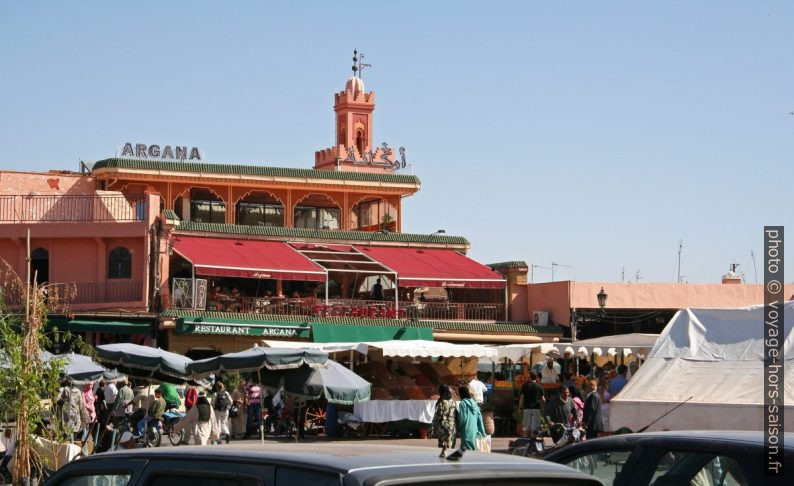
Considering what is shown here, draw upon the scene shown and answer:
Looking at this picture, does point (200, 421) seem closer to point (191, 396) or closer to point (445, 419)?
point (445, 419)

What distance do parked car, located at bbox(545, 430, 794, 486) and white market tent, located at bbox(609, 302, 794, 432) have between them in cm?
675

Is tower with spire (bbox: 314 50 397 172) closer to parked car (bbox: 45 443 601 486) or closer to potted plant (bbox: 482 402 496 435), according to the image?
potted plant (bbox: 482 402 496 435)

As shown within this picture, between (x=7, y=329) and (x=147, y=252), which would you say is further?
(x=147, y=252)

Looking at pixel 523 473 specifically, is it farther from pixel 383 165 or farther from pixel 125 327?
pixel 383 165

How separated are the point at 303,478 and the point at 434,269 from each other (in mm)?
37924

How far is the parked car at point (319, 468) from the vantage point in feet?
13.1

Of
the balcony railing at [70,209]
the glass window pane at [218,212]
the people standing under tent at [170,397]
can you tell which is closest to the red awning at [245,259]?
the balcony railing at [70,209]

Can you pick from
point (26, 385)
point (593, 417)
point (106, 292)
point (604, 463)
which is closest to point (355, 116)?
point (106, 292)

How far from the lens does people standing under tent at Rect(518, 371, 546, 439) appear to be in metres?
22.1

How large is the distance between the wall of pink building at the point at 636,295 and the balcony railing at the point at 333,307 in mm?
3000

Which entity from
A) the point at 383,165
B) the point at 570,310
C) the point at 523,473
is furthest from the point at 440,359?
the point at 523,473

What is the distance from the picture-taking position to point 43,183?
4106 centimetres

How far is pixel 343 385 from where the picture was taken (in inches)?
874

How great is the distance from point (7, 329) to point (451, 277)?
29075mm
